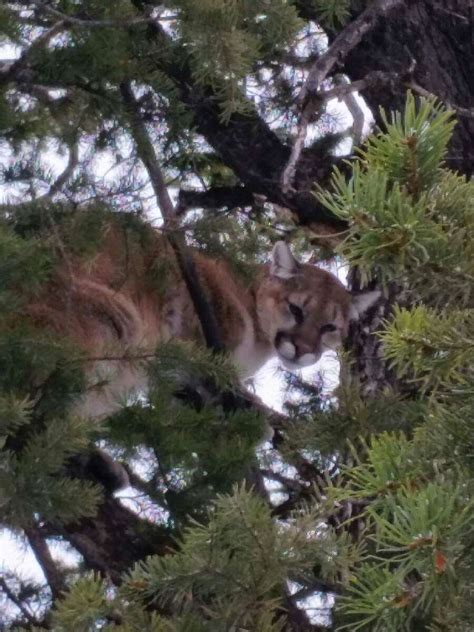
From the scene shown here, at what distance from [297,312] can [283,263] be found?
316 millimetres

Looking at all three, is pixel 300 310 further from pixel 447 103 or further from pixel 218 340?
pixel 447 103

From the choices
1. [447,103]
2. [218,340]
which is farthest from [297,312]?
[447,103]

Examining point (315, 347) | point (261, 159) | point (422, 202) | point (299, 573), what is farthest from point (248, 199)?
point (422, 202)

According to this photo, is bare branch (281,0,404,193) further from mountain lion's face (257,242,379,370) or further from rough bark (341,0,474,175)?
mountain lion's face (257,242,379,370)

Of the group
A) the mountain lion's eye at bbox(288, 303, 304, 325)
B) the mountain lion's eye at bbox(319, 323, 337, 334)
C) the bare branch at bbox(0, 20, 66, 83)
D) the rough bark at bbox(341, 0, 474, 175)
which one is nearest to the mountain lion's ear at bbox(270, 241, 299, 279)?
the mountain lion's eye at bbox(288, 303, 304, 325)

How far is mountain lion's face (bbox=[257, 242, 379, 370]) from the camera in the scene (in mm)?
5027

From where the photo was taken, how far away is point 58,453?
2760 mm

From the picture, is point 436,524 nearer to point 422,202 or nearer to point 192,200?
point 422,202

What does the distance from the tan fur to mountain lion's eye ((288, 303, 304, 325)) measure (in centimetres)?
2

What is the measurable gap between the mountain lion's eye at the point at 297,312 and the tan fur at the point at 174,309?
0.02 m

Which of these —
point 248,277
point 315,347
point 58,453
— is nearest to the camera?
point 58,453

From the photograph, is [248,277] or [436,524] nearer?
[436,524]

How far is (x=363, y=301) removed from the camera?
4.60 meters

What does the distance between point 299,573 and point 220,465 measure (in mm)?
1046
